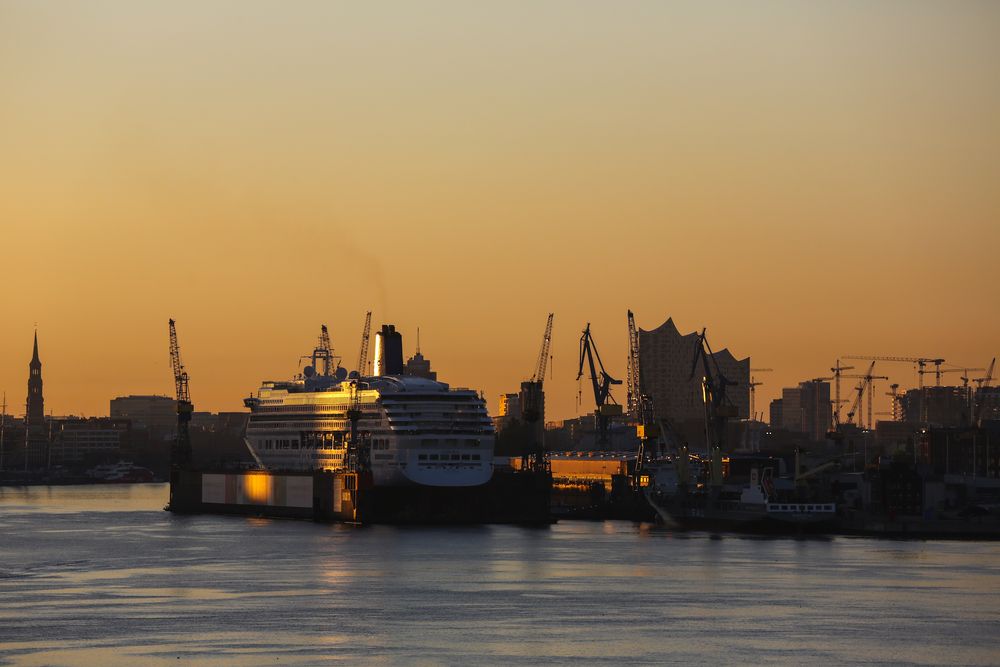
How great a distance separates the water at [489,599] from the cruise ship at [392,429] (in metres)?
9.70

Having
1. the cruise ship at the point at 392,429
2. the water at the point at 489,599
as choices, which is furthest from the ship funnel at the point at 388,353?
the water at the point at 489,599

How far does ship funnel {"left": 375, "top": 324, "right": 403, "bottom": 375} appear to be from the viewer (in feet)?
427

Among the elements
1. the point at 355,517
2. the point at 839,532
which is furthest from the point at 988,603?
the point at 355,517

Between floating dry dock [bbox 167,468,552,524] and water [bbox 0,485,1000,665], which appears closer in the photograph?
water [bbox 0,485,1000,665]

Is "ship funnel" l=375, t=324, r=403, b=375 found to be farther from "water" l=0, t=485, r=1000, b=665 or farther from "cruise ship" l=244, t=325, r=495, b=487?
"water" l=0, t=485, r=1000, b=665

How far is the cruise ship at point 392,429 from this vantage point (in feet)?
375

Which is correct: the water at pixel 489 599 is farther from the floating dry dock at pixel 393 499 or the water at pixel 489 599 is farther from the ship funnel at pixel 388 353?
the ship funnel at pixel 388 353

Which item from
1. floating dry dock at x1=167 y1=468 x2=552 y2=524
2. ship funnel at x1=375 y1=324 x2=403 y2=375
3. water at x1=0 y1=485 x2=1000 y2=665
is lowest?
water at x1=0 y1=485 x2=1000 y2=665

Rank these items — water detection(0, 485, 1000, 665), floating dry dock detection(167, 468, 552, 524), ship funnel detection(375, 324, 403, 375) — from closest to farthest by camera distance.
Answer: water detection(0, 485, 1000, 665) < floating dry dock detection(167, 468, 552, 524) < ship funnel detection(375, 324, 403, 375)

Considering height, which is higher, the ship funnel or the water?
the ship funnel

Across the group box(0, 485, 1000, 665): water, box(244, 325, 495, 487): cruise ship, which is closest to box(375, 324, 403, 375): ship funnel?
box(244, 325, 495, 487): cruise ship

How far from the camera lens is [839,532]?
11275 centimetres

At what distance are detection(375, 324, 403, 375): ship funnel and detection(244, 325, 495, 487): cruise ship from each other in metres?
0.07

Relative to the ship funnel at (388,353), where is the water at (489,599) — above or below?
below
